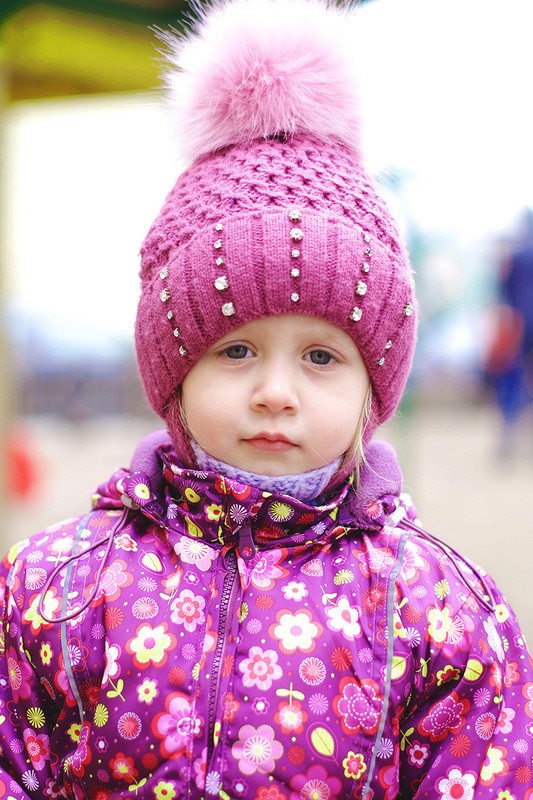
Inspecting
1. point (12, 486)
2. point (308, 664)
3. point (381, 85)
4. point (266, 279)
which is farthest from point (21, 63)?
point (308, 664)

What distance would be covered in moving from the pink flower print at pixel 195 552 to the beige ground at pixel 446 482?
4.53 ft

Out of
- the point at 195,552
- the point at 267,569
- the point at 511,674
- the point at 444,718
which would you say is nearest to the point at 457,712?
the point at 444,718

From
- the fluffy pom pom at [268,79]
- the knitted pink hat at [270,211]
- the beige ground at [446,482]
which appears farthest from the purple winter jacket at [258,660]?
the beige ground at [446,482]

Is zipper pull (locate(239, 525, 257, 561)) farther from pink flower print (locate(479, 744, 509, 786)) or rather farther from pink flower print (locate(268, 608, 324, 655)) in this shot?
pink flower print (locate(479, 744, 509, 786))

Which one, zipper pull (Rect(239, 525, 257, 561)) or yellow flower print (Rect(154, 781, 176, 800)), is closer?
yellow flower print (Rect(154, 781, 176, 800))

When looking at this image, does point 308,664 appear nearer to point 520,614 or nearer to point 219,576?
point 219,576

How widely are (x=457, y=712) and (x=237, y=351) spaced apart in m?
0.67

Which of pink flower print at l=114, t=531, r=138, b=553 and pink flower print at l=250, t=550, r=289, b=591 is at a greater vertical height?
pink flower print at l=114, t=531, r=138, b=553

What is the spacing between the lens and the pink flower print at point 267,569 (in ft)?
5.20

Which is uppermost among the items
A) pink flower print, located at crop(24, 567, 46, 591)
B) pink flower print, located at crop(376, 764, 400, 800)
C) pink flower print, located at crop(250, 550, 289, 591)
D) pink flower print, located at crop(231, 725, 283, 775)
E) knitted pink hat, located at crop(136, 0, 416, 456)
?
knitted pink hat, located at crop(136, 0, 416, 456)

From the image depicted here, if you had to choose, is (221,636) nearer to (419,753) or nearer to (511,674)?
(419,753)

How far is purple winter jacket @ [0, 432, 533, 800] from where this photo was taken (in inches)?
59.1

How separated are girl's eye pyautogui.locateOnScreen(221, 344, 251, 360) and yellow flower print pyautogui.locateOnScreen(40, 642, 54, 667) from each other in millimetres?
550

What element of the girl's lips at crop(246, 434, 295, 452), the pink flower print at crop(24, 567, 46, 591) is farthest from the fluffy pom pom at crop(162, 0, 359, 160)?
the pink flower print at crop(24, 567, 46, 591)
